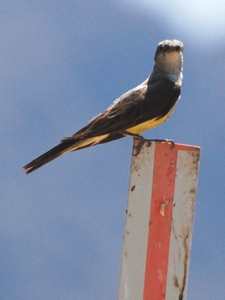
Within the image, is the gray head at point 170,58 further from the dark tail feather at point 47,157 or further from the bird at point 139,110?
the dark tail feather at point 47,157

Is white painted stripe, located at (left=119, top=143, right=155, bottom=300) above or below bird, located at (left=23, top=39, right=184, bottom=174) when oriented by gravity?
below

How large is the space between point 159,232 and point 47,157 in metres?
1.28

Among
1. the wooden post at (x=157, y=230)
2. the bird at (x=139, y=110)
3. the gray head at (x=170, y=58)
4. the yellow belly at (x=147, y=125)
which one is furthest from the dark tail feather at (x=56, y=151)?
the wooden post at (x=157, y=230)

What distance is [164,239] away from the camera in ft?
9.42

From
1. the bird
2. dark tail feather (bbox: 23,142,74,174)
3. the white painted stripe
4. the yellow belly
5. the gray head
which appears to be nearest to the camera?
the white painted stripe

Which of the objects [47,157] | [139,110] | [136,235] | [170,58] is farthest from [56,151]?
[170,58]

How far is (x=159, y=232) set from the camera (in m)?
2.86

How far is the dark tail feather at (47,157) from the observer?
3889mm

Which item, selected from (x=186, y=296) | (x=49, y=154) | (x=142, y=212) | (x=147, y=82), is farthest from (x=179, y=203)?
(x=147, y=82)

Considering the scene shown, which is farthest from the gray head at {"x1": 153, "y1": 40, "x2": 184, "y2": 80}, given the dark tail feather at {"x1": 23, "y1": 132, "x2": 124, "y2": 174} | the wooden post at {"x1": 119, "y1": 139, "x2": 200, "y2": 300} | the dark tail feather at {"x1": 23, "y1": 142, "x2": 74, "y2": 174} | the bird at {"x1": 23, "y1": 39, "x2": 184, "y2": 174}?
the wooden post at {"x1": 119, "y1": 139, "x2": 200, "y2": 300}

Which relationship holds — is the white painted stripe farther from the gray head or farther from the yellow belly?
the gray head

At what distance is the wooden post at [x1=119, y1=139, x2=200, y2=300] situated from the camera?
2830 mm

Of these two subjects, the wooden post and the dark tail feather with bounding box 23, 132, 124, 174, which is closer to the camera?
the wooden post

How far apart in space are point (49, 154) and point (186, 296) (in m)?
1.42
